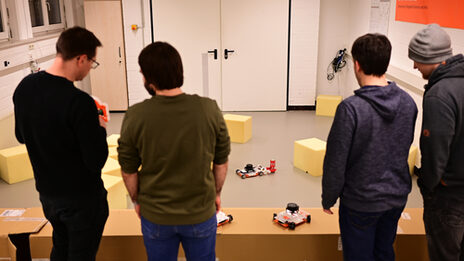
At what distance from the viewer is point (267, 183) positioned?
4105 millimetres

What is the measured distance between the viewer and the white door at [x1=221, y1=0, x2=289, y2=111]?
6.71 m

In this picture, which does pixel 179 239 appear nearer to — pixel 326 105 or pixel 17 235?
pixel 17 235

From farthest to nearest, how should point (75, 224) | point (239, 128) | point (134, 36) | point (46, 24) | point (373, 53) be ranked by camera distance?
point (134, 36) < point (46, 24) < point (239, 128) < point (75, 224) < point (373, 53)

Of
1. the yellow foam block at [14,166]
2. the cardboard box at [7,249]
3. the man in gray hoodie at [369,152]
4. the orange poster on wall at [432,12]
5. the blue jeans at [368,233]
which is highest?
the orange poster on wall at [432,12]

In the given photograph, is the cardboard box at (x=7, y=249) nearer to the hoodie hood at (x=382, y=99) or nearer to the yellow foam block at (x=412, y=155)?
the hoodie hood at (x=382, y=99)

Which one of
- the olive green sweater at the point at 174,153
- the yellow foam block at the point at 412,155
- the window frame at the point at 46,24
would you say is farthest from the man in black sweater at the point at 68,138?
the window frame at the point at 46,24

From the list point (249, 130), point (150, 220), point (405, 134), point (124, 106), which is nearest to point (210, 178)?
point (150, 220)

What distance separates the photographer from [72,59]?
172cm

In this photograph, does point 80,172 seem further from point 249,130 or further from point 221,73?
point 221,73

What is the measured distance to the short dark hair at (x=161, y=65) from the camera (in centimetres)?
152

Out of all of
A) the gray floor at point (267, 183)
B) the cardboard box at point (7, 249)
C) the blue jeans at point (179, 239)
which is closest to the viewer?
the blue jeans at point (179, 239)

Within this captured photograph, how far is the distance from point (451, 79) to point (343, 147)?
0.53 meters

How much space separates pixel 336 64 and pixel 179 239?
5.75 m

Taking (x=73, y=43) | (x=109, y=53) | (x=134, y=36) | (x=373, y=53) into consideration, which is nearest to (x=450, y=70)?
(x=373, y=53)
